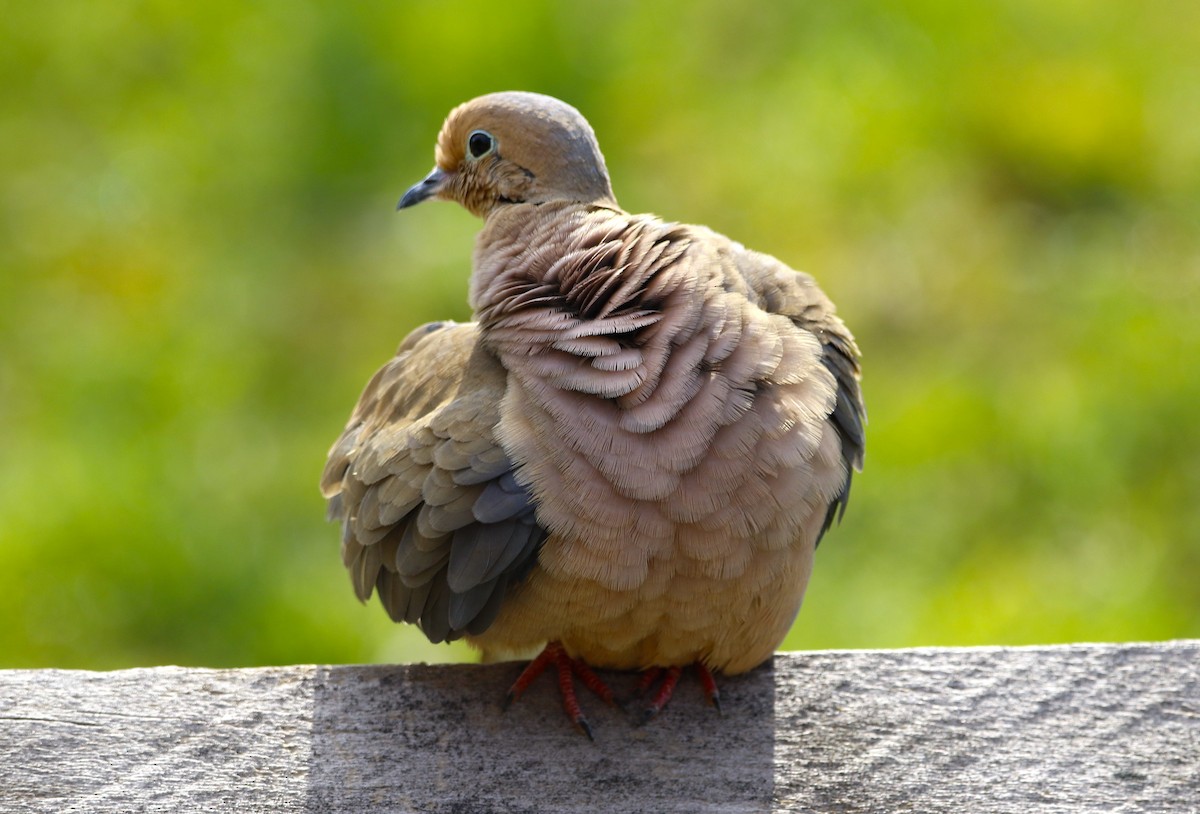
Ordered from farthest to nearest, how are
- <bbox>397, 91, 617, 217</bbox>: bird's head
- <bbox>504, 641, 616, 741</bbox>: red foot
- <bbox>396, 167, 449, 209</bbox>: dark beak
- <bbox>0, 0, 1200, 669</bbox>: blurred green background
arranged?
<bbox>0, 0, 1200, 669</bbox>: blurred green background
<bbox>396, 167, 449, 209</bbox>: dark beak
<bbox>397, 91, 617, 217</bbox>: bird's head
<bbox>504, 641, 616, 741</bbox>: red foot

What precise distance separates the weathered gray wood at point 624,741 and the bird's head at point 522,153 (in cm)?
82

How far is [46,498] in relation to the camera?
12.8 feet

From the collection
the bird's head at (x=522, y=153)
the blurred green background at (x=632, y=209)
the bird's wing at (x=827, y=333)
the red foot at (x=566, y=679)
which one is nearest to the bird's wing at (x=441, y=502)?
the red foot at (x=566, y=679)

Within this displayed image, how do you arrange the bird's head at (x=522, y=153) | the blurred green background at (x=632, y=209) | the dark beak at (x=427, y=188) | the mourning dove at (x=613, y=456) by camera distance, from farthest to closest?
the blurred green background at (x=632, y=209) < the dark beak at (x=427, y=188) < the bird's head at (x=522, y=153) < the mourning dove at (x=613, y=456)

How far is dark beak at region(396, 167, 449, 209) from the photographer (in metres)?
2.56

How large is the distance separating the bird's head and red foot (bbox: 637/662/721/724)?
0.79 m

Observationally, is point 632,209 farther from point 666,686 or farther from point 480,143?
point 666,686

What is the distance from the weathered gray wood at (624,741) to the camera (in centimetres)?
203

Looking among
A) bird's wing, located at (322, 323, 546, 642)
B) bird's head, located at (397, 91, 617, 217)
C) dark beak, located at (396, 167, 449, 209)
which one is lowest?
bird's wing, located at (322, 323, 546, 642)

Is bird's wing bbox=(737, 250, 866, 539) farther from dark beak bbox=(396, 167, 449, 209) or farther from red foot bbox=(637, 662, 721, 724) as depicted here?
dark beak bbox=(396, 167, 449, 209)

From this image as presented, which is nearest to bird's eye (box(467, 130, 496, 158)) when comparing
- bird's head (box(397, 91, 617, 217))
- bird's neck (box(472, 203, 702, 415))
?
bird's head (box(397, 91, 617, 217))

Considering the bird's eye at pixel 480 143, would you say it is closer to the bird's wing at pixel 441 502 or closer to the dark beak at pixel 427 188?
the dark beak at pixel 427 188

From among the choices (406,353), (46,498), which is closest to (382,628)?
(46,498)

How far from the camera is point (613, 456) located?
2.02m
